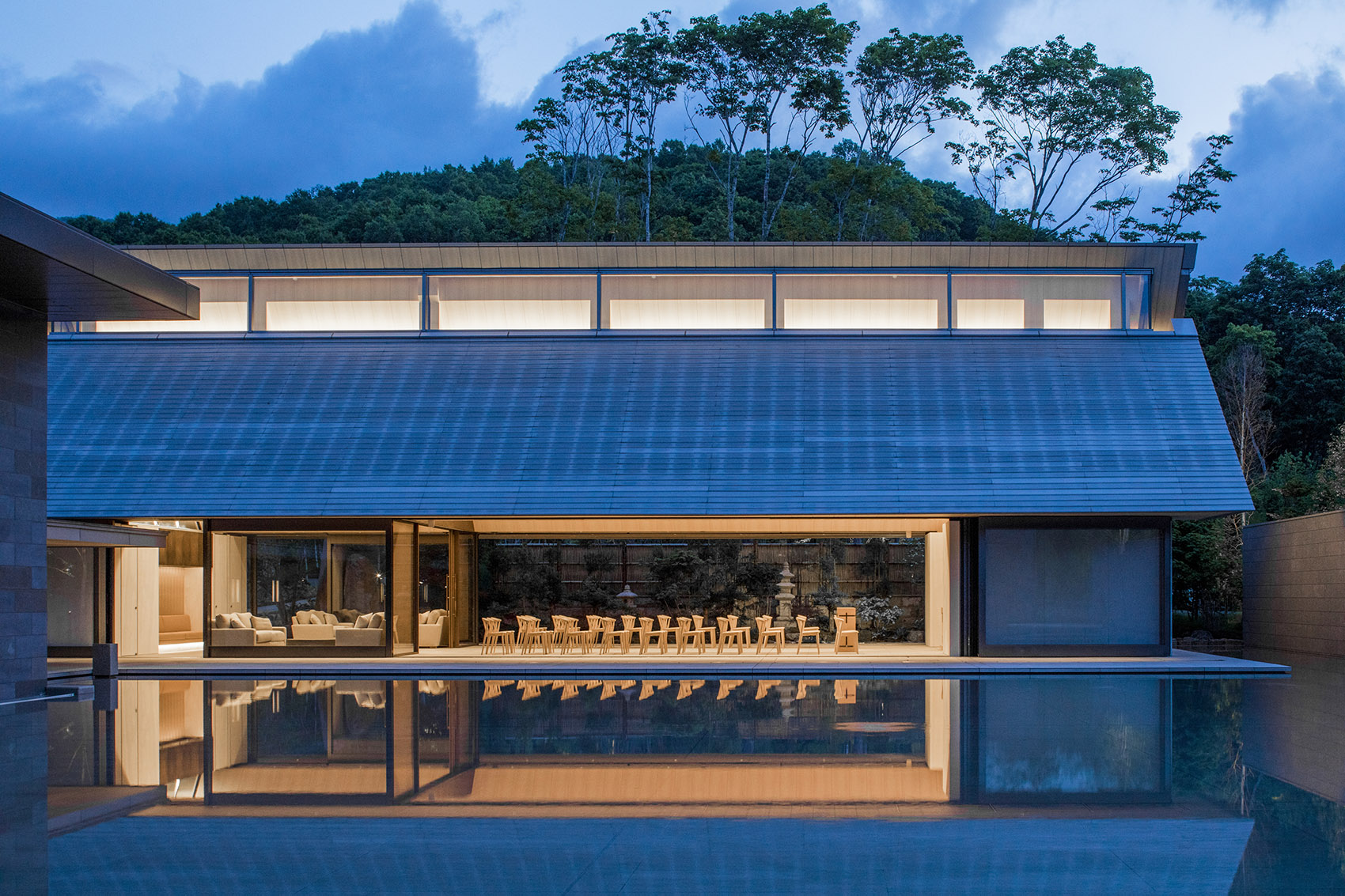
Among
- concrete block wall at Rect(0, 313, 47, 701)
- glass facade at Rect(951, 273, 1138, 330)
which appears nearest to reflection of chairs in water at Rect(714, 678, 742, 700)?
concrete block wall at Rect(0, 313, 47, 701)

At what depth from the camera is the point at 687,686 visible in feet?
47.8

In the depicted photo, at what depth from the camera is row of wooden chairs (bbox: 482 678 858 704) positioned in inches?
523

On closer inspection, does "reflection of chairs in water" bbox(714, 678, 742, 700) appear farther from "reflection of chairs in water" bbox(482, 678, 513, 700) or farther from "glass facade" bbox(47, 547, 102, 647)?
"glass facade" bbox(47, 547, 102, 647)

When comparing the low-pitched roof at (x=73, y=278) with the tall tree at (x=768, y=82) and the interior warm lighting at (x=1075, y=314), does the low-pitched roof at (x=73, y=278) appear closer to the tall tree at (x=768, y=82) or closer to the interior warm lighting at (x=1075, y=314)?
the interior warm lighting at (x=1075, y=314)

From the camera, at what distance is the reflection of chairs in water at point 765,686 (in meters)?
13.3

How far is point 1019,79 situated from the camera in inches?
1748

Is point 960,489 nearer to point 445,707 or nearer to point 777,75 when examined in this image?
point 445,707

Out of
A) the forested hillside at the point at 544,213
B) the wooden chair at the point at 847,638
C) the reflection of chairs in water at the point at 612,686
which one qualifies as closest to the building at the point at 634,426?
the wooden chair at the point at 847,638

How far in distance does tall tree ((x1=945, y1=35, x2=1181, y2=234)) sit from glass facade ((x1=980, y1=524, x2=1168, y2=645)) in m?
27.4

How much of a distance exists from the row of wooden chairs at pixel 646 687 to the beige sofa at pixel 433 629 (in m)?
5.68

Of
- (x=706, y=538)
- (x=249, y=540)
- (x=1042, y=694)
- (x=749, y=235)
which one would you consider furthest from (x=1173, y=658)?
(x=749, y=235)

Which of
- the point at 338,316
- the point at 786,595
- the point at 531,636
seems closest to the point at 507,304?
the point at 338,316

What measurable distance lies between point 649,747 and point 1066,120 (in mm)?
41063

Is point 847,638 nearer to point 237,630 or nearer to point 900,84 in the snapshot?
point 237,630
